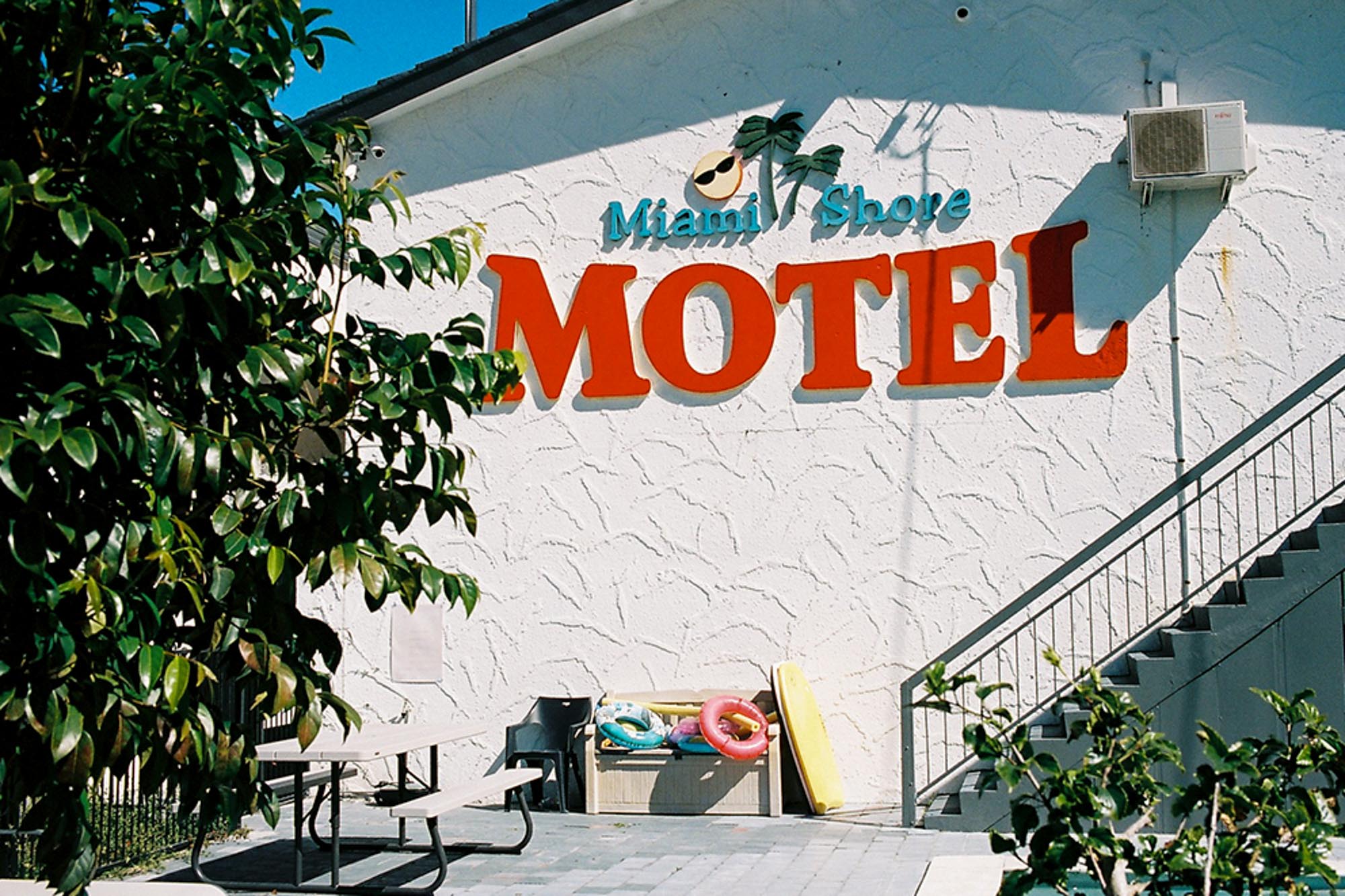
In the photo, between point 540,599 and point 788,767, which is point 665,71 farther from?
point 788,767

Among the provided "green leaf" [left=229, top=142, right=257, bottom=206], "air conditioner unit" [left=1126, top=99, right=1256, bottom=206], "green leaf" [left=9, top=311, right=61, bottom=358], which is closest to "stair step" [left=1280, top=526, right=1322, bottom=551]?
"air conditioner unit" [left=1126, top=99, right=1256, bottom=206]

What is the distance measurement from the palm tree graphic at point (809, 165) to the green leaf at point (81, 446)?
893 cm

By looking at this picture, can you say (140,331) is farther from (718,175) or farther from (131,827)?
(718,175)

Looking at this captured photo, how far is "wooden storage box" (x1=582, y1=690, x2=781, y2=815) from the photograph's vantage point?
1015 centimetres

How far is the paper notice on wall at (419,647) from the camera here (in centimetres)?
1170

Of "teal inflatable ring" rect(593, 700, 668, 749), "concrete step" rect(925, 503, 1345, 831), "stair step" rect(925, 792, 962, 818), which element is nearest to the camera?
"concrete step" rect(925, 503, 1345, 831)

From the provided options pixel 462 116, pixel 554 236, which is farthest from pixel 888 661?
pixel 462 116

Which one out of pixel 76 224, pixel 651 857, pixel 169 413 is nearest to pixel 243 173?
pixel 76 224

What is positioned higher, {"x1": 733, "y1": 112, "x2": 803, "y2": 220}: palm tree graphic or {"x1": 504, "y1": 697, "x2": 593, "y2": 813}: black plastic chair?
{"x1": 733, "y1": 112, "x2": 803, "y2": 220}: palm tree graphic

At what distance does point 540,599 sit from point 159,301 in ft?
28.3

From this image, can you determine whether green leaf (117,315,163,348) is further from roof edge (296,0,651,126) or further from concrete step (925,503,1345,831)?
roof edge (296,0,651,126)

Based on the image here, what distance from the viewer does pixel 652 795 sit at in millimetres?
10336

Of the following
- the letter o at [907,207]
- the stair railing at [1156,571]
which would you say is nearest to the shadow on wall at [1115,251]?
the letter o at [907,207]

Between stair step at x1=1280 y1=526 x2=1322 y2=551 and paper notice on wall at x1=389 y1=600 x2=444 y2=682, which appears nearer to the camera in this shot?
stair step at x1=1280 y1=526 x2=1322 y2=551
